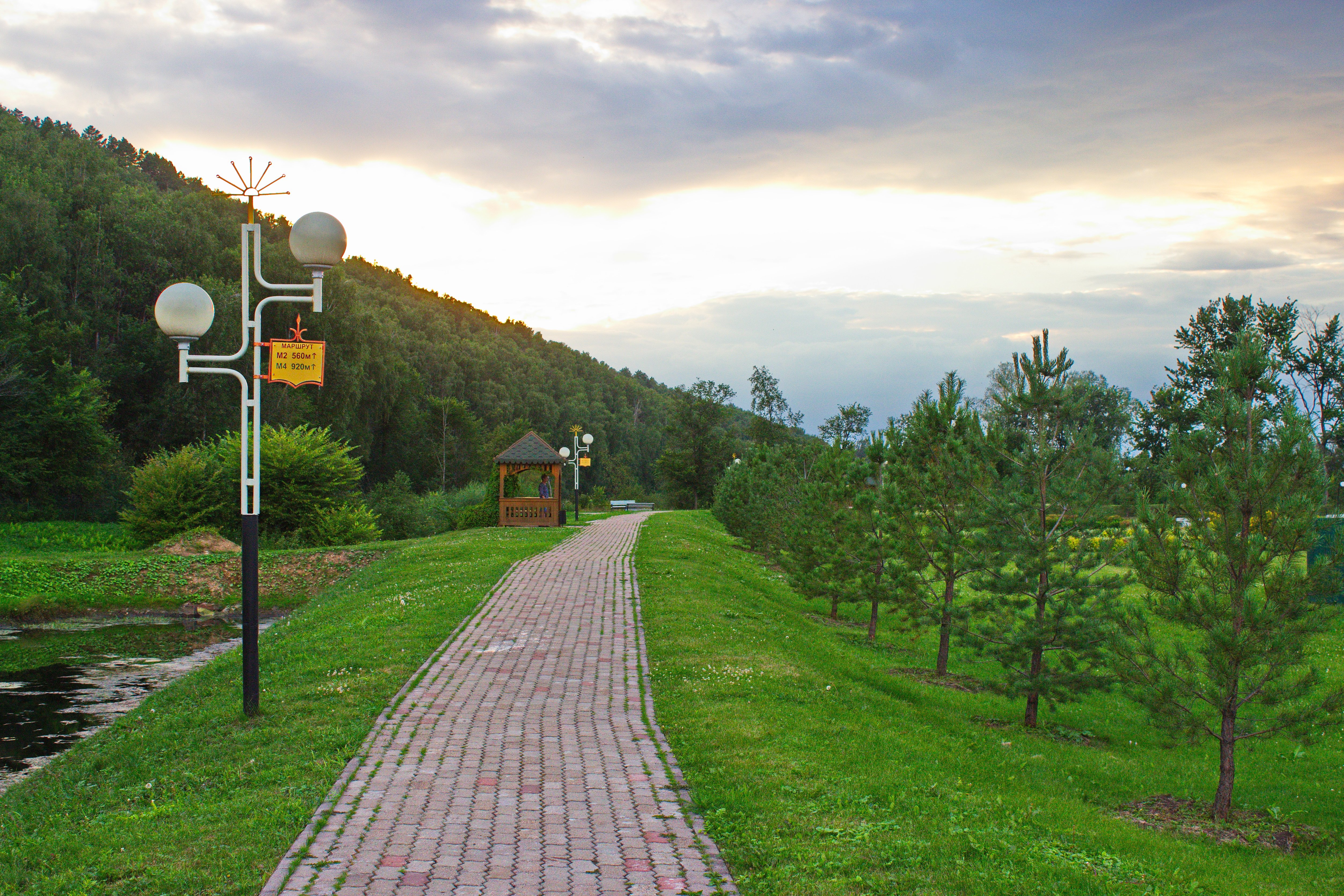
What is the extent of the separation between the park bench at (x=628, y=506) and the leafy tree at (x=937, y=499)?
38.1 m

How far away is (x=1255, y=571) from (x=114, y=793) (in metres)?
10.0

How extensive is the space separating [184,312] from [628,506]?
48088mm

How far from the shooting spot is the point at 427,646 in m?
11.0

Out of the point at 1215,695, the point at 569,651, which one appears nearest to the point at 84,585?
the point at 569,651

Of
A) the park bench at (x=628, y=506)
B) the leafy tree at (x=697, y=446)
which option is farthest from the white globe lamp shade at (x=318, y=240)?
the leafy tree at (x=697, y=446)

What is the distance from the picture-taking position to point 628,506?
182 feet

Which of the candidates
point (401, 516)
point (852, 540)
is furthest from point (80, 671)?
point (401, 516)

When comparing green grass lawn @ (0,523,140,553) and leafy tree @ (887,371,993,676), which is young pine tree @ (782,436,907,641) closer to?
leafy tree @ (887,371,993,676)

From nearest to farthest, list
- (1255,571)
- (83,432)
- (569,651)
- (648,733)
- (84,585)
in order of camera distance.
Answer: (648,733), (1255,571), (569,651), (84,585), (83,432)

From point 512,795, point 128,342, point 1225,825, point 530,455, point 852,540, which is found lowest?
point 1225,825

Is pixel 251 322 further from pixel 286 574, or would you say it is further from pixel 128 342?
Answer: pixel 128 342

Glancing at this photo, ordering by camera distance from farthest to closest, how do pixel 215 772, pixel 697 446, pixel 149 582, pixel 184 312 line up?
pixel 697 446 < pixel 149 582 < pixel 184 312 < pixel 215 772

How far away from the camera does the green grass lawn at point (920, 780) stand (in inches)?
196

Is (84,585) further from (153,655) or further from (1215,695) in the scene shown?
(1215,695)
